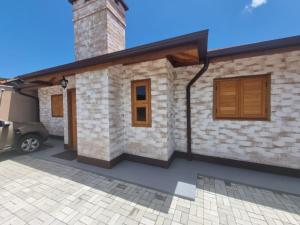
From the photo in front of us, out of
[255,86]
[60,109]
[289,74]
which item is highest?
[289,74]

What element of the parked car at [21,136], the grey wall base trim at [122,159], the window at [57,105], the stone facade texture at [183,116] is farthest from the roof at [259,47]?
the window at [57,105]

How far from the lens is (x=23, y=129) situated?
14.8ft

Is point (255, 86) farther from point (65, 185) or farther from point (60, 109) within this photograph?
point (60, 109)

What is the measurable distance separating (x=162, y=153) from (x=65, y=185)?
226cm

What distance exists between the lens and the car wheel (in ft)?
14.8

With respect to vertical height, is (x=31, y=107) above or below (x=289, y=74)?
below

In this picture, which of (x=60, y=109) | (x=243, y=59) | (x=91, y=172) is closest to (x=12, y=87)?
(x=60, y=109)

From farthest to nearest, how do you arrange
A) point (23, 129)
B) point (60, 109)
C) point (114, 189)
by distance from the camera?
point (60, 109) → point (23, 129) → point (114, 189)

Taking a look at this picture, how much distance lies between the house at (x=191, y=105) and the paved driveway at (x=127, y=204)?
973 mm

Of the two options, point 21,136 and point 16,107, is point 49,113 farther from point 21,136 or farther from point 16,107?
point 21,136

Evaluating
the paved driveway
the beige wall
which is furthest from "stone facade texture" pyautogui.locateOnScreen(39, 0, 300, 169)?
the beige wall

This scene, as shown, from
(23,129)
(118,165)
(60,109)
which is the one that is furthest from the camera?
(60,109)

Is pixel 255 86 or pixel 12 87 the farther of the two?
pixel 12 87

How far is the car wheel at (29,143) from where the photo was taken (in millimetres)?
4516
